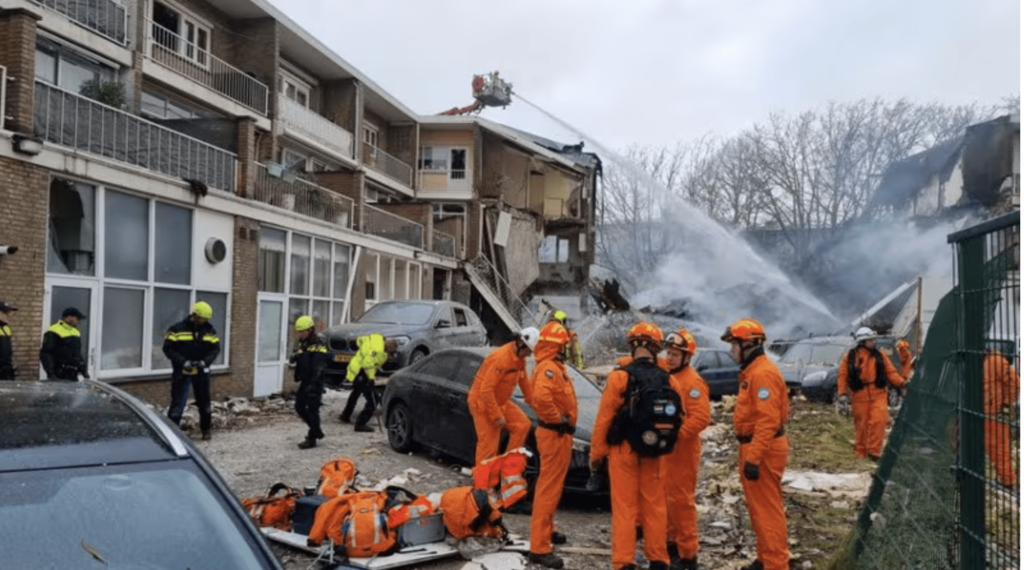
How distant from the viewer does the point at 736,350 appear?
5.75 metres

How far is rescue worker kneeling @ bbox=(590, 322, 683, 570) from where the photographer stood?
17.0 ft

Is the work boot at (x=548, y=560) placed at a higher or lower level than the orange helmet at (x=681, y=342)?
lower

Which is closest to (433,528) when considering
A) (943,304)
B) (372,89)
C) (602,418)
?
Answer: (602,418)

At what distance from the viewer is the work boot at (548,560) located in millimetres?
5613

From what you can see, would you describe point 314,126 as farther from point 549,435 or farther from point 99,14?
point 549,435

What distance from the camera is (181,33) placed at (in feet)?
61.5

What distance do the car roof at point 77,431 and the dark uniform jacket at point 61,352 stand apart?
250 inches

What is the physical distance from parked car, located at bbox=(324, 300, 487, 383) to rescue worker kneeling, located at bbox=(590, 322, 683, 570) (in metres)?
7.89

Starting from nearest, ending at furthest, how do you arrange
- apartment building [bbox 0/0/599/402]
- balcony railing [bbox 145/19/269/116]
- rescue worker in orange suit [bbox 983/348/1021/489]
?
rescue worker in orange suit [bbox 983/348/1021/489]
apartment building [bbox 0/0/599/402]
balcony railing [bbox 145/19/269/116]

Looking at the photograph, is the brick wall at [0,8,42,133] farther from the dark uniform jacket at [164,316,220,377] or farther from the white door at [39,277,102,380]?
the dark uniform jacket at [164,316,220,377]

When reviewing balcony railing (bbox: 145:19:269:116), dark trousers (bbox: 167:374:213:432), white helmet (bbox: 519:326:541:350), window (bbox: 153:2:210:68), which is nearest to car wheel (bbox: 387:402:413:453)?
dark trousers (bbox: 167:374:213:432)

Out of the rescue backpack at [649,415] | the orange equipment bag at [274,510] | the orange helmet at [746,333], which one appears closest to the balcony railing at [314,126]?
the orange equipment bag at [274,510]

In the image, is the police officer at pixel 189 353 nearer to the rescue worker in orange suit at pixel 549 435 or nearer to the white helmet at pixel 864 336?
the rescue worker in orange suit at pixel 549 435

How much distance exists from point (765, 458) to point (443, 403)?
4176mm
